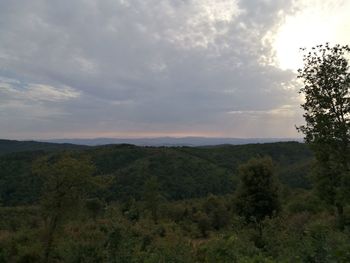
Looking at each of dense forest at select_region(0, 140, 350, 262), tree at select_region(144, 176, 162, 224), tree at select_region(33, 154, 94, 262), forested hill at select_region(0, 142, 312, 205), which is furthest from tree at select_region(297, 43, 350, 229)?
forested hill at select_region(0, 142, 312, 205)

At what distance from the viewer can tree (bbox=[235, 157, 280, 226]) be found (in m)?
27.6

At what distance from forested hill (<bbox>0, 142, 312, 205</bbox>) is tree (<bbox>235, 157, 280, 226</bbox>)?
75.5ft

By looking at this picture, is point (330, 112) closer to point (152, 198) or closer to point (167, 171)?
point (152, 198)

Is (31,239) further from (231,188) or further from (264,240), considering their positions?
(231,188)

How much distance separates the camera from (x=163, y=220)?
3700 centimetres

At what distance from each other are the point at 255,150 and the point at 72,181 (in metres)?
88.5

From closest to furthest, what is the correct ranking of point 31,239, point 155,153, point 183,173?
Answer: point 31,239
point 183,173
point 155,153

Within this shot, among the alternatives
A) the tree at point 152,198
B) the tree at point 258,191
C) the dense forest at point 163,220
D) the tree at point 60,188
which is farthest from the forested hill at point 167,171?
the tree at point 60,188

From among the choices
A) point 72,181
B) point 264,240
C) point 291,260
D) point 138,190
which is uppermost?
point 72,181

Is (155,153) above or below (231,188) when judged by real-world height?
above

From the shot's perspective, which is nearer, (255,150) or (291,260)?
(291,260)

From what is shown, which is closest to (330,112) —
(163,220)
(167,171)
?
(163,220)

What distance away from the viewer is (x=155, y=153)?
90688 mm

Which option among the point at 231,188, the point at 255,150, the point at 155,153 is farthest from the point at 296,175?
the point at 155,153
